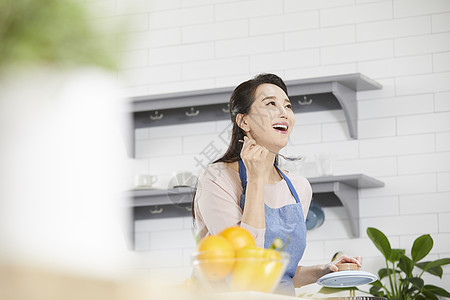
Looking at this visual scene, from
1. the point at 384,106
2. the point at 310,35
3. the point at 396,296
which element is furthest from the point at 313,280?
the point at 310,35

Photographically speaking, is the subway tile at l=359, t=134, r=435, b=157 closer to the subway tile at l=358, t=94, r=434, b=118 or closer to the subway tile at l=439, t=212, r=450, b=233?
the subway tile at l=358, t=94, r=434, b=118

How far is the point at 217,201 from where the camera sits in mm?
1937

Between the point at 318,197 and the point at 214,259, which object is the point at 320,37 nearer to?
the point at 318,197

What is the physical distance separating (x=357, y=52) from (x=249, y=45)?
26.7 inches

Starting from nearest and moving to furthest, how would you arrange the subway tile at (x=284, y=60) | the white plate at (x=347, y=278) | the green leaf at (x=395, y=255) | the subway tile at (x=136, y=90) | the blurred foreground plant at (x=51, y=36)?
the blurred foreground plant at (x=51, y=36), the white plate at (x=347, y=278), the green leaf at (x=395, y=255), the subway tile at (x=284, y=60), the subway tile at (x=136, y=90)

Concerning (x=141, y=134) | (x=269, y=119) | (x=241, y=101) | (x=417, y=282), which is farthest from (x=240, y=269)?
(x=141, y=134)

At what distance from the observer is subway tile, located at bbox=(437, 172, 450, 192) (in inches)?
141

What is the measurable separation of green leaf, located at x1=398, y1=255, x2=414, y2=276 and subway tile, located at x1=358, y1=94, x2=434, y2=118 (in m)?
0.85

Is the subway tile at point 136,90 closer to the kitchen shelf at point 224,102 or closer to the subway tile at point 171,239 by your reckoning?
the kitchen shelf at point 224,102

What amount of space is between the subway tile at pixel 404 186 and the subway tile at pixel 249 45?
104cm

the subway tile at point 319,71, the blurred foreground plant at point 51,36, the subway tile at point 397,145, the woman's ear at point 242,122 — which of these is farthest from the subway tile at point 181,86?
the blurred foreground plant at point 51,36

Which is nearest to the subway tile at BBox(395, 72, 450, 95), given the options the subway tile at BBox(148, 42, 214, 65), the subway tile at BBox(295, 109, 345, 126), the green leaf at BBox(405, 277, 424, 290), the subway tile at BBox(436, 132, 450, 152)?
the subway tile at BBox(436, 132, 450, 152)

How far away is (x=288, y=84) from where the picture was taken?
356 centimetres

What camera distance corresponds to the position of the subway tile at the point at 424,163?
359 centimetres
